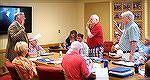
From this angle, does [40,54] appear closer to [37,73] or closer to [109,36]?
[37,73]

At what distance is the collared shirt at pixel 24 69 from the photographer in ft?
11.3

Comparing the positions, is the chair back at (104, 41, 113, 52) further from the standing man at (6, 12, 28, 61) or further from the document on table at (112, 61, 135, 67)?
the document on table at (112, 61, 135, 67)

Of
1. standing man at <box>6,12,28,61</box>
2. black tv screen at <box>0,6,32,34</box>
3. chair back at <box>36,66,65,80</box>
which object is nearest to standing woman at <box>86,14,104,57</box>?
standing man at <box>6,12,28,61</box>

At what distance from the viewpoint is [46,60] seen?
13.8ft

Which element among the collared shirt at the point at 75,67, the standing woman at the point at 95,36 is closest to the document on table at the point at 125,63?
the collared shirt at the point at 75,67

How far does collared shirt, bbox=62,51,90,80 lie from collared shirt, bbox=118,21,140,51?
3.43 feet

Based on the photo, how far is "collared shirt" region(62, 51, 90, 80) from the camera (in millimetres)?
3273

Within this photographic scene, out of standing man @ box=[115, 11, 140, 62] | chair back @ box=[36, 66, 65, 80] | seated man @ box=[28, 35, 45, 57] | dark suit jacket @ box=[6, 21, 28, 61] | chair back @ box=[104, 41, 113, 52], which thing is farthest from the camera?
chair back @ box=[104, 41, 113, 52]

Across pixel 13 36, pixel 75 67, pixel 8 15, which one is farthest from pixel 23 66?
pixel 8 15

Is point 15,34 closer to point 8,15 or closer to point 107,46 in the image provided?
point 8,15

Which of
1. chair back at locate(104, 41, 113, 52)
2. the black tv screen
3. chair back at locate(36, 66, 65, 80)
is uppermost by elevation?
the black tv screen

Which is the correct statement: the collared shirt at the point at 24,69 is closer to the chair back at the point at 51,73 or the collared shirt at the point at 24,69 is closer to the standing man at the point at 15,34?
the chair back at the point at 51,73

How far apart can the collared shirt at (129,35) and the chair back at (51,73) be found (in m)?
1.29

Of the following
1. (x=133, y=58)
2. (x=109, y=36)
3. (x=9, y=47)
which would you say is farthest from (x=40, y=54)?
(x=109, y=36)
